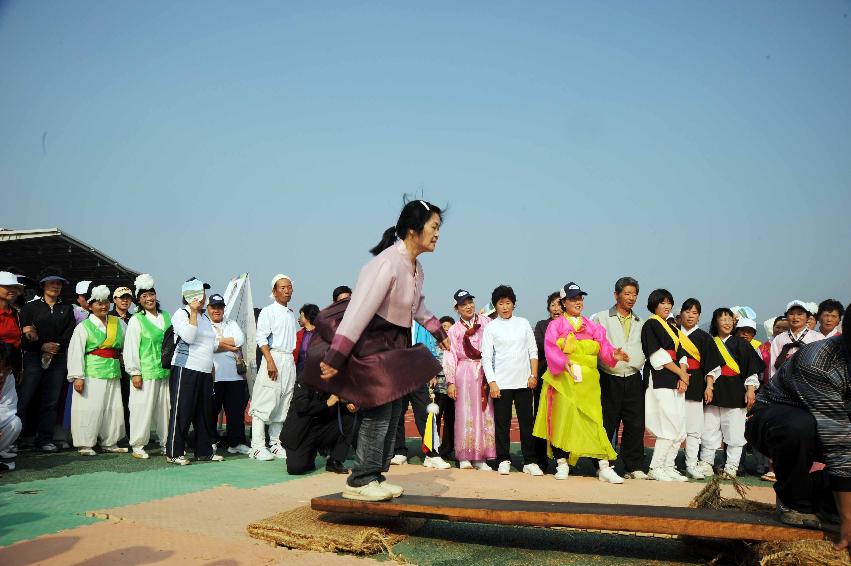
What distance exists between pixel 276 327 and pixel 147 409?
1.81 metres

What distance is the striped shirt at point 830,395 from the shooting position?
2930mm

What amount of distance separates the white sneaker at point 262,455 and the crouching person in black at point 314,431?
0.98 metres

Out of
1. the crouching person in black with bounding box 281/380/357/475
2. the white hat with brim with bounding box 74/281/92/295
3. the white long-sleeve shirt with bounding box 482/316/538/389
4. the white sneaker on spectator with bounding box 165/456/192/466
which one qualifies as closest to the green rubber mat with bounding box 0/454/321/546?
the white sneaker on spectator with bounding box 165/456/192/466

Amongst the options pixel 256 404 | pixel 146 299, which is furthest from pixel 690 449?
pixel 146 299

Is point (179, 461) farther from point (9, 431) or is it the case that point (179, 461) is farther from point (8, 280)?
point (8, 280)

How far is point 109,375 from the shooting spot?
797 centimetres

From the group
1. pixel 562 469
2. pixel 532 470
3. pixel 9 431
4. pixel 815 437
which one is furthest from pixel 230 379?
pixel 815 437

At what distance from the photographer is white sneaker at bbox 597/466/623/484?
6.33 metres

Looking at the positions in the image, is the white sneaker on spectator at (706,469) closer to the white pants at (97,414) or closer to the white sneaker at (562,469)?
the white sneaker at (562,469)

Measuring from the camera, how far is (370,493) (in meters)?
3.96

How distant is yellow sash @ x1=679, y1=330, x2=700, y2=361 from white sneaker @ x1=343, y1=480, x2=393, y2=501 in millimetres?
4591

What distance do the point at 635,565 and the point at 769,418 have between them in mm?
1046

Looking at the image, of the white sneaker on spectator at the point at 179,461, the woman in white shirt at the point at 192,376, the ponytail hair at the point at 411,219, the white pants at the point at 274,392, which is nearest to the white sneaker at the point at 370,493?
the ponytail hair at the point at 411,219

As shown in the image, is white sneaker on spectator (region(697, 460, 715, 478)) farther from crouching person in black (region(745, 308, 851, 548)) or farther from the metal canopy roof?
the metal canopy roof
